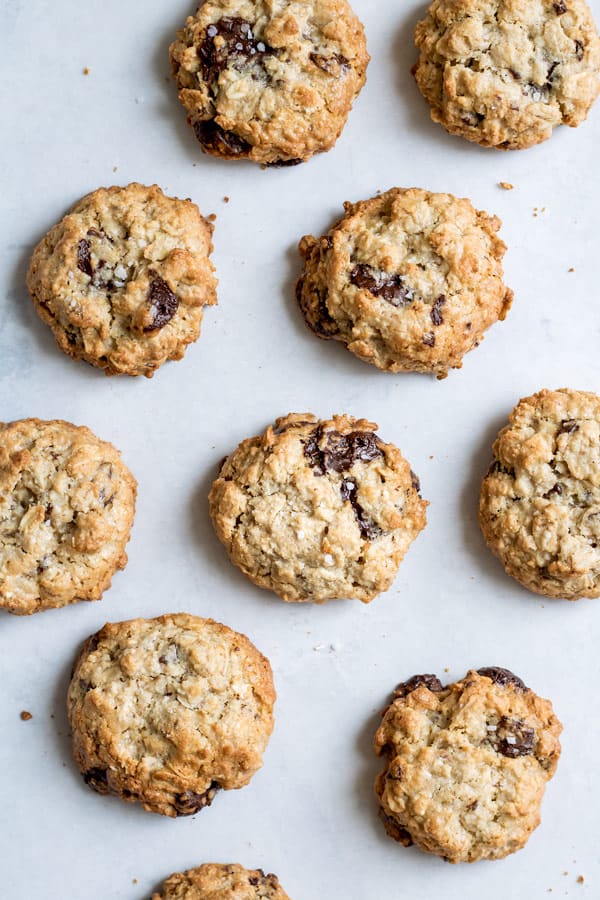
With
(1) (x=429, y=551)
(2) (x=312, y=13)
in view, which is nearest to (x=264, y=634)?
(1) (x=429, y=551)

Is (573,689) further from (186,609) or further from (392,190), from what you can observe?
(392,190)

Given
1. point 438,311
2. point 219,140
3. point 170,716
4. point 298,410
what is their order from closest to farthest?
point 170,716 < point 438,311 < point 219,140 < point 298,410

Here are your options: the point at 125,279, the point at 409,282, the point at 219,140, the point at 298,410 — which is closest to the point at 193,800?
the point at 298,410

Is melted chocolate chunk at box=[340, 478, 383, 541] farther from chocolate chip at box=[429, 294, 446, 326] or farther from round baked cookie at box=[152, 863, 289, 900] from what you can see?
round baked cookie at box=[152, 863, 289, 900]

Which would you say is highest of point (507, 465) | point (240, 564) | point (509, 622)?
point (507, 465)

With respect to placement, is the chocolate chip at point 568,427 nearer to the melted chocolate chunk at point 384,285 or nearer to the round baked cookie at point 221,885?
the melted chocolate chunk at point 384,285

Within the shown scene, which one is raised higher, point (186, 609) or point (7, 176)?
point (7, 176)

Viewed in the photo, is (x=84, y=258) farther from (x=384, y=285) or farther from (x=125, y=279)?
(x=384, y=285)
